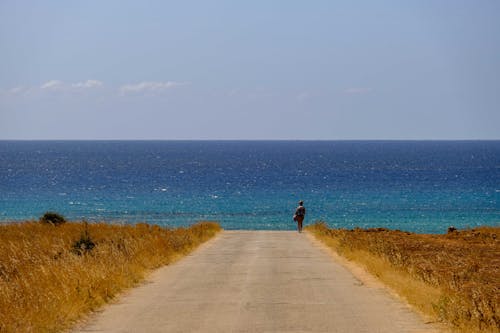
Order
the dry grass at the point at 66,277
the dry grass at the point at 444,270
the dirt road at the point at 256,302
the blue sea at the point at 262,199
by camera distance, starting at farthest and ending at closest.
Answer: the blue sea at the point at 262,199 → the dry grass at the point at 444,270 → the dirt road at the point at 256,302 → the dry grass at the point at 66,277

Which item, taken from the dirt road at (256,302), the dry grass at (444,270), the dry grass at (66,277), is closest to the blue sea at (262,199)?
the dry grass at (444,270)

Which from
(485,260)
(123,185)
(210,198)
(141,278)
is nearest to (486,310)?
(141,278)

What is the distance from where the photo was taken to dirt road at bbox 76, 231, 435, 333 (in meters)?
13.0

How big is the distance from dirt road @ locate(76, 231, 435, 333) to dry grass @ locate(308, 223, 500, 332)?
55 centimetres

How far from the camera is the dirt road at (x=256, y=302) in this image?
511 inches

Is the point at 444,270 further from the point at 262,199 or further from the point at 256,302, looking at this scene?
the point at 262,199

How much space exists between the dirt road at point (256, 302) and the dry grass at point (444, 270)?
545 millimetres

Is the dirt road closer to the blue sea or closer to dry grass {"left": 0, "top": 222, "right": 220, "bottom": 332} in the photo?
dry grass {"left": 0, "top": 222, "right": 220, "bottom": 332}

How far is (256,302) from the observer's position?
15.5 meters

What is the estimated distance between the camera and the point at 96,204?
83688mm

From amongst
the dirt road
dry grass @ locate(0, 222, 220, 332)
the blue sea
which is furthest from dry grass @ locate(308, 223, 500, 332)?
the blue sea

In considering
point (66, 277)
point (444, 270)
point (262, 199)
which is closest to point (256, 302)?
point (66, 277)

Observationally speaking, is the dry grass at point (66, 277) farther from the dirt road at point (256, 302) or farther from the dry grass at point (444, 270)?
the dry grass at point (444, 270)

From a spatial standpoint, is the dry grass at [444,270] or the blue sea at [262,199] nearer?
the dry grass at [444,270]
